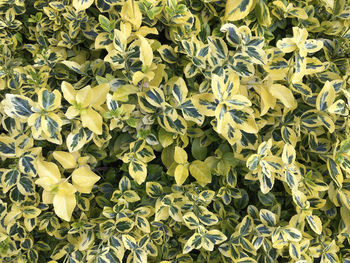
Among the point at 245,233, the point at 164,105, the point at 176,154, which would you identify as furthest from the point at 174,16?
the point at 245,233

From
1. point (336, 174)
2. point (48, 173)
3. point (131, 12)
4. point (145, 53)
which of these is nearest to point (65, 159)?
point (48, 173)

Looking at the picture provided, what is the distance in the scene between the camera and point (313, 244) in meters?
1.39

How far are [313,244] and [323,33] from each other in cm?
88

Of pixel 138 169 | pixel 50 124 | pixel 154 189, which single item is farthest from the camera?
pixel 154 189

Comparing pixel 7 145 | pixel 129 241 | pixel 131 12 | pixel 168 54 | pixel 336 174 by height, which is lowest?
pixel 129 241

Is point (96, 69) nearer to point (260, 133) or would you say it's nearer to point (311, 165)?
point (260, 133)

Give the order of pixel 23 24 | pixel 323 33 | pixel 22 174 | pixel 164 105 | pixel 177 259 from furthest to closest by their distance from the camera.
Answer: pixel 23 24 < pixel 323 33 < pixel 177 259 < pixel 22 174 < pixel 164 105

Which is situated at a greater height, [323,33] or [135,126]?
[323,33]

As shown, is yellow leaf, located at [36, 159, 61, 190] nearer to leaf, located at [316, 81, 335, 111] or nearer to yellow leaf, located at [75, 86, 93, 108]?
yellow leaf, located at [75, 86, 93, 108]

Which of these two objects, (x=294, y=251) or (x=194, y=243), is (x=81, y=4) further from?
(x=294, y=251)

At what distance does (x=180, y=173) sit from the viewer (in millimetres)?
1271

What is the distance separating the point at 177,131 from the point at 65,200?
0.43 m

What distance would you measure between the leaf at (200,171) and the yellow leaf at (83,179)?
13.8 inches

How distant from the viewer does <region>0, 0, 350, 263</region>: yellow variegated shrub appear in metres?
1.18
